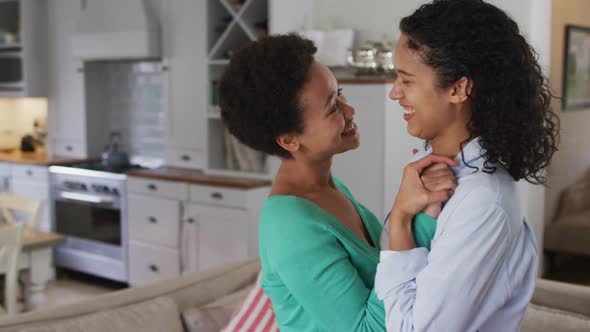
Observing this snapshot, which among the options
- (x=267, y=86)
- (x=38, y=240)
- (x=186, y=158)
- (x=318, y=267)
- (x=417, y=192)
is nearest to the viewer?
(x=417, y=192)

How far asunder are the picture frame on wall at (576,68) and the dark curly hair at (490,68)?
3835 millimetres

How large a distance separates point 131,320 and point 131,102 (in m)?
4.04

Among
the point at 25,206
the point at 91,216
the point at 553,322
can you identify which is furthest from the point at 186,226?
the point at 553,322

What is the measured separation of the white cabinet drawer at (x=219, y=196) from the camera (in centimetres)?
414

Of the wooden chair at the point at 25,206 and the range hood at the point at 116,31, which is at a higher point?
the range hood at the point at 116,31

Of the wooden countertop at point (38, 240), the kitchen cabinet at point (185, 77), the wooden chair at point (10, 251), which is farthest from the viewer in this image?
the kitchen cabinet at point (185, 77)

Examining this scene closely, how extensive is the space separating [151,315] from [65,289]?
337 centimetres

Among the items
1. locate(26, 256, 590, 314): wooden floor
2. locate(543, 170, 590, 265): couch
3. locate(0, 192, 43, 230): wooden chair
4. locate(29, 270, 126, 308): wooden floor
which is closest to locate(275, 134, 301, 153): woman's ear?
locate(0, 192, 43, 230): wooden chair

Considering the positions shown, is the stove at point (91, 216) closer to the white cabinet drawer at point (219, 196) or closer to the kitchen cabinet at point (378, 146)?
the white cabinet drawer at point (219, 196)

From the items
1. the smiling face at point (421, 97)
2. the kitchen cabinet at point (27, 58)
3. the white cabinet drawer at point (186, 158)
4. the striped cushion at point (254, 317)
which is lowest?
the striped cushion at point (254, 317)

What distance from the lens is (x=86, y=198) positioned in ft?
16.3

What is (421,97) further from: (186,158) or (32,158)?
(32,158)

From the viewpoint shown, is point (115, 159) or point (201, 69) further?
point (115, 159)

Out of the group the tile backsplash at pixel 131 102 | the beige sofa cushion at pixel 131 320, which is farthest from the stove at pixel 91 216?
the beige sofa cushion at pixel 131 320
